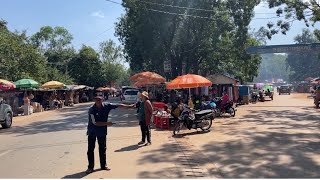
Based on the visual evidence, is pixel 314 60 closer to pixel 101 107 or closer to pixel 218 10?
pixel 218 10

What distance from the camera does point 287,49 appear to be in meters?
34.5

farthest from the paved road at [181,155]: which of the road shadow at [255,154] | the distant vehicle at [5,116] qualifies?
the distant vehicle at [5,116]

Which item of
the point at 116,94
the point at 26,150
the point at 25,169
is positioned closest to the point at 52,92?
the point at 26,150

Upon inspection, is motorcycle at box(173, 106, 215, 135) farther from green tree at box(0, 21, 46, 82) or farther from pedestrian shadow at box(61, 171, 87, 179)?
green tree at box(0, 21, 46, 82)

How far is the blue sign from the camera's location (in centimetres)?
3359

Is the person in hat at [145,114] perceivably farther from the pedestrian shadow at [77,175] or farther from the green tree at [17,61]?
the green tree at [17,61]

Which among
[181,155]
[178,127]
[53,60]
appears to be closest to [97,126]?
[181,155]

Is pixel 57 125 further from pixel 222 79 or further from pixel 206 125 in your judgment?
pixel 222 79

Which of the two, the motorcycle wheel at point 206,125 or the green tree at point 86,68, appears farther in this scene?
the green tree at point 86,68

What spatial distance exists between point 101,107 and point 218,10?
23529 mm

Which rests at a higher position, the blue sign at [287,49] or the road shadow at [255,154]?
the blue sign at [287,49]

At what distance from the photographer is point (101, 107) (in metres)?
8.23

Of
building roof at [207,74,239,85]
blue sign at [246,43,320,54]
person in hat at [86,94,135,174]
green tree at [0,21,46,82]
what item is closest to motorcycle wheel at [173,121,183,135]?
person in hat at [86,94,135,174]

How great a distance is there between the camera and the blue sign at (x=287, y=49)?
33594 millimetres
